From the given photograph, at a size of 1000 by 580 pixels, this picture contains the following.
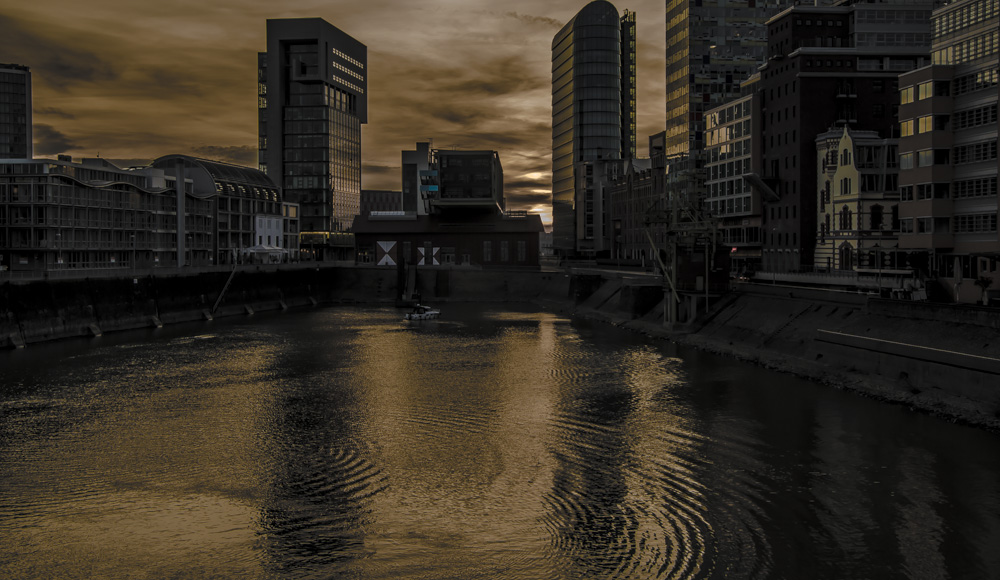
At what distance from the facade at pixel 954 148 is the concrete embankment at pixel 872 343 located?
14.8 m

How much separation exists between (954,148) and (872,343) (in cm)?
3279

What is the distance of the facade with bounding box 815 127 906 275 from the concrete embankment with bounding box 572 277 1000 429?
28397 millimetres

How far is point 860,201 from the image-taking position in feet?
299

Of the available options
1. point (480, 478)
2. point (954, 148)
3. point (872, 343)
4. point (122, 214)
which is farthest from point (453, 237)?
point (480, 478)

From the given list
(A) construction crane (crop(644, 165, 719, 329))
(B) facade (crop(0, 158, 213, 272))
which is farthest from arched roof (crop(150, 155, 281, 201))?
(A) construction crane (crop(644, 165, 719, 329))

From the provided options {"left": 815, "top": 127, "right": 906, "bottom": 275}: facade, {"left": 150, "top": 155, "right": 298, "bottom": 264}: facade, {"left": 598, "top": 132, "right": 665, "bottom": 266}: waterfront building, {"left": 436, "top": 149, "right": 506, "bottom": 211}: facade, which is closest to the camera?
{"left": 815, "top": 127, "right": 906, "bottom": 275}: facade

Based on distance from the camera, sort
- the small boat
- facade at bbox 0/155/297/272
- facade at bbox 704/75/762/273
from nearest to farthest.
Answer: the small boat
facade at bbox 0/155/297/272
facade at bbox 704/75/762/273

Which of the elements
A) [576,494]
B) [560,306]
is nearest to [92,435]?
[576,494]

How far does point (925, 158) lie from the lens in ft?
227

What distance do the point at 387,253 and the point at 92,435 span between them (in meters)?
113

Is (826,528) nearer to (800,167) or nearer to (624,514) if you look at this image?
(624,514)

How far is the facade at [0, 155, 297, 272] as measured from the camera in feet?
362

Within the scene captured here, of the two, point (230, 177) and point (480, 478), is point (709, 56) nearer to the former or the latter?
point (230, 177)

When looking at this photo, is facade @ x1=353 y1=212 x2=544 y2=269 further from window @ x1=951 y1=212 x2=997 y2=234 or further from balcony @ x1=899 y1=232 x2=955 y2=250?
window @ x1=951 y1=212 x2=997 y2=234
